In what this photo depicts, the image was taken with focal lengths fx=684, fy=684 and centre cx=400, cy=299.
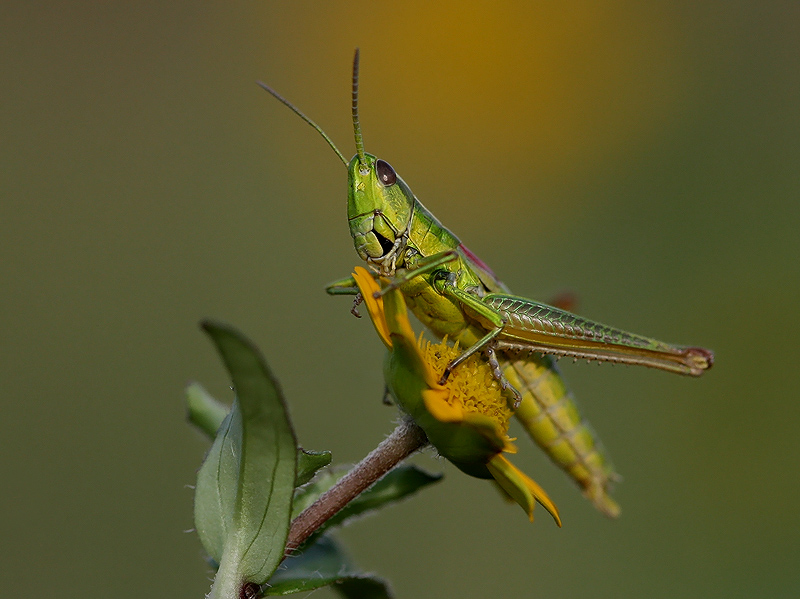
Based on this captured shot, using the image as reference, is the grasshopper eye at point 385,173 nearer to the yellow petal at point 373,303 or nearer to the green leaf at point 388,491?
the yellow petal at point 373,303

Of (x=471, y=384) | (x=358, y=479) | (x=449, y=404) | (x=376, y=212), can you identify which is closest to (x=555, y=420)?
(x=471, y=384)

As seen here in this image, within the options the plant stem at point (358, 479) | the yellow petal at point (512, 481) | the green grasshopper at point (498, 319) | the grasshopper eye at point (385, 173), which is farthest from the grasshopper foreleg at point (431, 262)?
the yellow petal at point (512, 481)

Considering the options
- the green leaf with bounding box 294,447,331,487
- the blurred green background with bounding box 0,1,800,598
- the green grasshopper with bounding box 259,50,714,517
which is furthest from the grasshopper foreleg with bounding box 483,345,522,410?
the blurred green background with bounding box 0,1,800,598

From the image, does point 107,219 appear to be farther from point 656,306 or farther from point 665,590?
point 665,590

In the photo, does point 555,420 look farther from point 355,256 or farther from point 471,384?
point 355,256

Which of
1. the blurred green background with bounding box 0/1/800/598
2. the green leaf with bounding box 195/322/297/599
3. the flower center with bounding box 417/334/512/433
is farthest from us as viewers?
the blurred green background with bounding box 0/1/800/598

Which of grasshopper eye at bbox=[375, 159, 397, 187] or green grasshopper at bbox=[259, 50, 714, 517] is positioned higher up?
grasshopper eye at bbox=[375, 159, 397, 187]

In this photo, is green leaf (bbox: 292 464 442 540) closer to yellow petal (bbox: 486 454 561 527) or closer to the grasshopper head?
yellow petal (bbox: 486 454 561 527)

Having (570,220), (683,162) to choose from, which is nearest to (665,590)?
(570,220)
